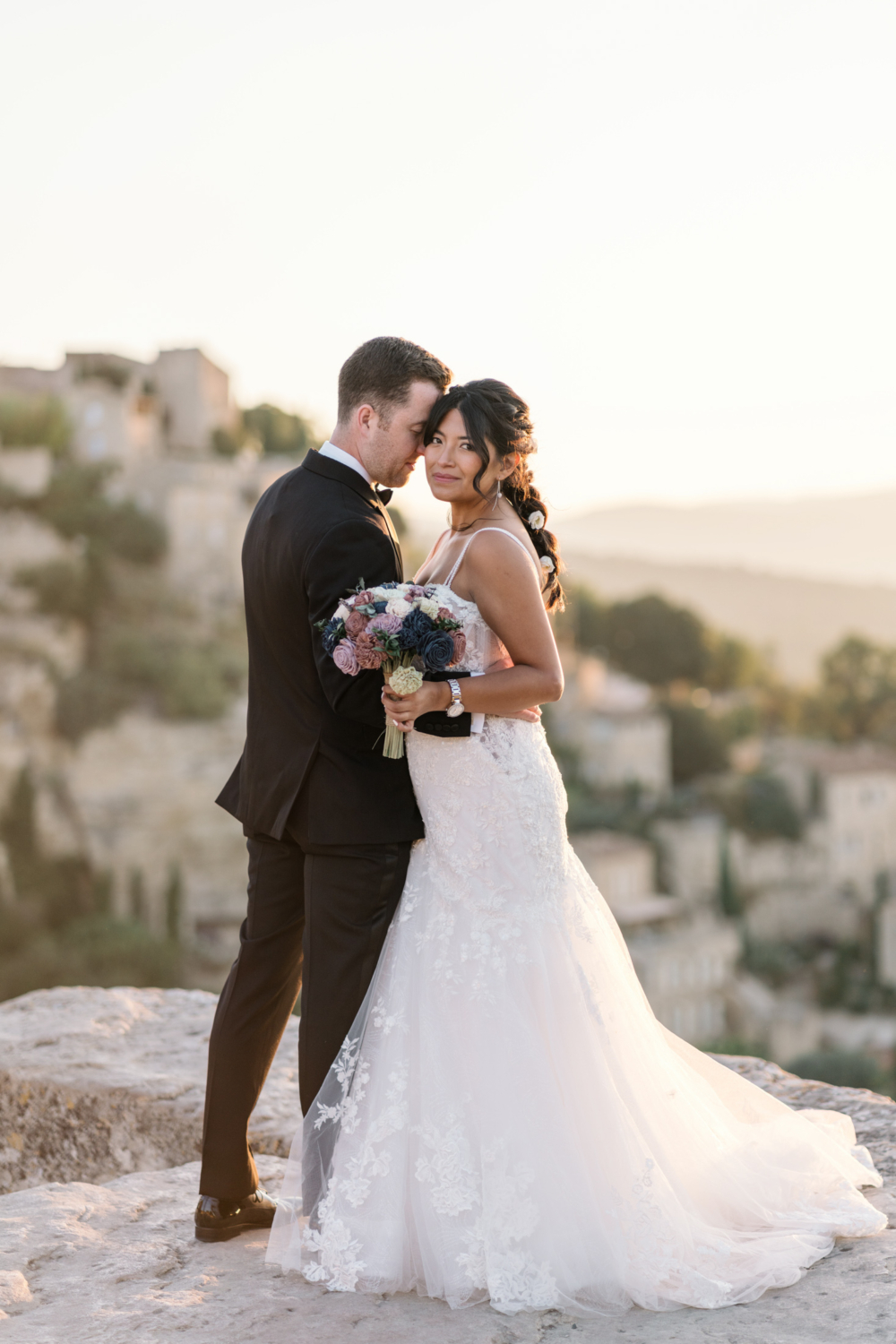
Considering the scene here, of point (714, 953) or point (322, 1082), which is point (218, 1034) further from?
point (714, 953)

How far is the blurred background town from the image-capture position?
27.2 metres

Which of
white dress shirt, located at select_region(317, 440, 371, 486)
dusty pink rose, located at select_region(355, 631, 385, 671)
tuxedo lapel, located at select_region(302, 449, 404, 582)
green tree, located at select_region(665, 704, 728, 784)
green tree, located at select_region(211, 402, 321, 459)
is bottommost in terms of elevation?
green tree, located at select_region(665, 704, 728, 784)

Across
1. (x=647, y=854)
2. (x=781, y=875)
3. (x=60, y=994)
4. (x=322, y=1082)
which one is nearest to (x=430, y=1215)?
(x=322, y=1082)

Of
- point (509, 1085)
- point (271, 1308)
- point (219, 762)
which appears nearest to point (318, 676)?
point (509, 1085)

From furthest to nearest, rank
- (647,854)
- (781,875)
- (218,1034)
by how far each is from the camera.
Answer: (781,875)
(647,854)
(218,1034)

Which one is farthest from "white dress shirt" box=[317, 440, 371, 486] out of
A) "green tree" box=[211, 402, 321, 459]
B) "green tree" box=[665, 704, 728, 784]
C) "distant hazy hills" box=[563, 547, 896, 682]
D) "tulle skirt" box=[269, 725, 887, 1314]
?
"distant hazy hills" box=[563, 547, 896, 682]

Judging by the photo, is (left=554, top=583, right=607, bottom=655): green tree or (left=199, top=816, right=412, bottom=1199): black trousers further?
(left=554, top=583, right=607, bottom=655): green tree

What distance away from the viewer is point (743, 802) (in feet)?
137

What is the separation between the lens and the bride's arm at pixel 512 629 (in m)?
2.42

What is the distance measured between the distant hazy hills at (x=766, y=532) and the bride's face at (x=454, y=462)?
127 m

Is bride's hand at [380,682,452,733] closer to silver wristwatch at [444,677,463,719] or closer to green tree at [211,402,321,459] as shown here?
silver wristwatch at [444,677,463,719]

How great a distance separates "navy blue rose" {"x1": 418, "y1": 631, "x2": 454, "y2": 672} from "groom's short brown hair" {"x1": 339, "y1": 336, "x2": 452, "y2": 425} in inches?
21.1

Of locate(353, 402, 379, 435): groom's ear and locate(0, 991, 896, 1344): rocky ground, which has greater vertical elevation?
locate(353, 402, 379, 435): groom's ear

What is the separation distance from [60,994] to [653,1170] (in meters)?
2.79
